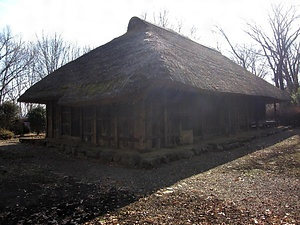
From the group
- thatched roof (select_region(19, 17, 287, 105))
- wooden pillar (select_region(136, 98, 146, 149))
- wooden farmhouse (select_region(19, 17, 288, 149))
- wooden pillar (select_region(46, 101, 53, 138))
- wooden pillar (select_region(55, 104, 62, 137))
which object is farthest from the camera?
wooden pillar (select_region(46, 101, 53, 138))

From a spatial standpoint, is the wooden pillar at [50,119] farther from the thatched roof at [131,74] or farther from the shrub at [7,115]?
the shrub at [7,115]

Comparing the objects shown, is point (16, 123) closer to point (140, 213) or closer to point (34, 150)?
point (34, 150)

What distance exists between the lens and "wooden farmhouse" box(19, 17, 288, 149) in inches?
288

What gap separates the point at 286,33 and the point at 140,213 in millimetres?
28645

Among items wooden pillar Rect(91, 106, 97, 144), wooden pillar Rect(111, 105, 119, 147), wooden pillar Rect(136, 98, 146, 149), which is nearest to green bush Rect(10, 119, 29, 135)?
wooden pillar Rect(91, 106, 97, 144)

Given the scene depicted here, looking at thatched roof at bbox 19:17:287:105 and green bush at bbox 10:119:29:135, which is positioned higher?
thatched roof at bbox 19:17:287:105

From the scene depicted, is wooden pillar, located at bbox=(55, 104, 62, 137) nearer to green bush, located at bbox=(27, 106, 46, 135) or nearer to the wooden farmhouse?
the wooden farmhouse

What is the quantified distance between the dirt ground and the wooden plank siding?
57.0 inches

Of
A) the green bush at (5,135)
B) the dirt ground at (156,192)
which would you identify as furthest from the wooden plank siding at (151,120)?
the green bush at (5,135)

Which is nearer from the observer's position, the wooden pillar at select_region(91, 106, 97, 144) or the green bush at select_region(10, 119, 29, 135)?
the wooden pillar at select_region(91, 106, 97, 144)

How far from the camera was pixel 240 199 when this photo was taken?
13.4ft

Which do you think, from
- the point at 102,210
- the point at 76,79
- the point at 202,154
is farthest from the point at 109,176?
the point at 76,79

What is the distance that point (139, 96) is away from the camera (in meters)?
6.95

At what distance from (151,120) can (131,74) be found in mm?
1661
